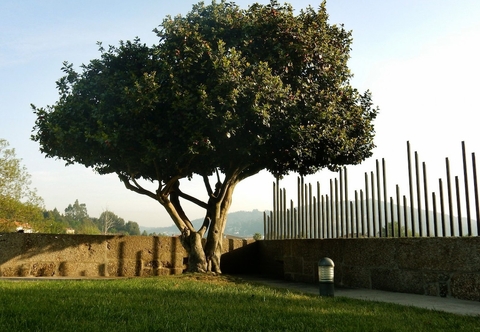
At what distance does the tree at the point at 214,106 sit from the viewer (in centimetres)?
1173

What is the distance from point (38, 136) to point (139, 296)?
289 inches

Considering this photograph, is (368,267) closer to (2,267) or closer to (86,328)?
(86,328)

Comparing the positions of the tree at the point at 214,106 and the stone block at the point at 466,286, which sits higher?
the tree at the point at 214,106

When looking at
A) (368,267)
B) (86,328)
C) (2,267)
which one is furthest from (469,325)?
(2,267)

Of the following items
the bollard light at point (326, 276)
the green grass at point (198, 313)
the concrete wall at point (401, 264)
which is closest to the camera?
the green grass at point (198, 313)

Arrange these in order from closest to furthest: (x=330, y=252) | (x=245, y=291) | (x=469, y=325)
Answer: (x=469, y=325) < (x=245, y=291) < (x=330, y=252)

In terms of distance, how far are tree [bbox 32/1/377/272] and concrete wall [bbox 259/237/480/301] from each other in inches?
100

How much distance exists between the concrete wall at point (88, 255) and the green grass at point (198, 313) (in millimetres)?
5666

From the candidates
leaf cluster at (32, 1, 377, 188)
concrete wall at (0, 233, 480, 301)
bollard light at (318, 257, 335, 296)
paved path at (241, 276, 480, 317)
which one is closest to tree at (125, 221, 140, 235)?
concrete wall at (0, 233, 480, 301)

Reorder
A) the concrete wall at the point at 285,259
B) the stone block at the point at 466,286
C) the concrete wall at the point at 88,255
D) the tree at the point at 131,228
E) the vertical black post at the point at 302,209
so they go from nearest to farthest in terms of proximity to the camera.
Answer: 1. the stone block at the point at 466,286
2. the concrete wall at the point at 285,259
3. the concrete wall at the point at 88,255
4. the vertical black post at the point at 302,209
5. the tree at the point at 131,228

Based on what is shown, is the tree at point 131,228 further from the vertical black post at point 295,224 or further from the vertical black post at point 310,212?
the vertical black post at point 310,212

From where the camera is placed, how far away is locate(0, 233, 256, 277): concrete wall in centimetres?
1437

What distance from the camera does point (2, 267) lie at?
1425 centimetres

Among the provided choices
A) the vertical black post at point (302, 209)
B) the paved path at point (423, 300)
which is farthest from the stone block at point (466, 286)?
the vertical black post at point (302, 209)
